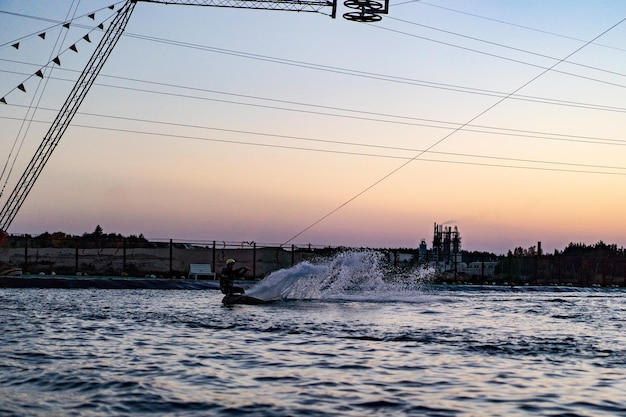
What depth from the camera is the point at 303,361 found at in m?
16.8

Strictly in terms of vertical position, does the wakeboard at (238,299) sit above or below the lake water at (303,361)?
above

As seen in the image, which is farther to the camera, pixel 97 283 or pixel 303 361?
pixel 97 283

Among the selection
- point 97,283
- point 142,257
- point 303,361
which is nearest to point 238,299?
point 97,283

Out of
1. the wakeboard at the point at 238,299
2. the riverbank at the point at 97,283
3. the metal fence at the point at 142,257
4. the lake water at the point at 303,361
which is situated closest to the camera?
the lake water at the point at 303,361

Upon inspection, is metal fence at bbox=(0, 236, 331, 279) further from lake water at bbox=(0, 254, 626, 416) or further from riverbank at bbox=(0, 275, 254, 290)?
lake water at bbox=(0, 254, 626, 416)

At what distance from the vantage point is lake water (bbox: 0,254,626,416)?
1222cm

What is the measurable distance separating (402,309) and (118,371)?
19.8m

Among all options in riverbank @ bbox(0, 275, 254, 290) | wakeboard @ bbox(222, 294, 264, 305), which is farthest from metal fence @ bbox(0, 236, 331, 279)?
wakeboard @ bbox(222, 294, 264, 305)

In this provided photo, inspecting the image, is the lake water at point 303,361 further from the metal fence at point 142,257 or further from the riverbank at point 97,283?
the metal fence at point 142,257

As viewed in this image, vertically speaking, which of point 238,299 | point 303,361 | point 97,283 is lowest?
point 303,361

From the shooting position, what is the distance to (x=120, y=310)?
1179 inches

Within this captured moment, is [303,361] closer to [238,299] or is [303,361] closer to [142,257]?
[238,299]

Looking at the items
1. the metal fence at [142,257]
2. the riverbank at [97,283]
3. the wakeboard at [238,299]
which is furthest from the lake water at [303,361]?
the metal fence at [142,257]

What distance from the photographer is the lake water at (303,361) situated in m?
12.2
